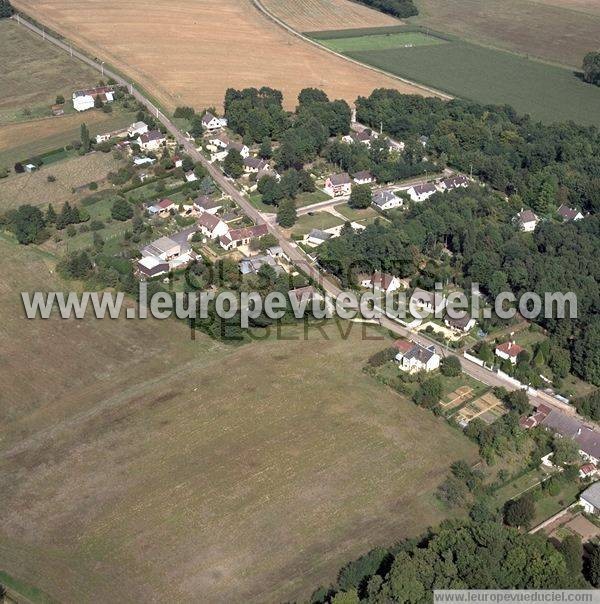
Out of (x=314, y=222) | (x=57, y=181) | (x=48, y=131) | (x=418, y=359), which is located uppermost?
(x=48, y=131)

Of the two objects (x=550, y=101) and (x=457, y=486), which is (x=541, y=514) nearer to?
(x=457, y=486)

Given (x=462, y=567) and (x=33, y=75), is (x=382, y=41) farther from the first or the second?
(x=462, y=567)

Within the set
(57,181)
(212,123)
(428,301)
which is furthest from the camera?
(212,123)

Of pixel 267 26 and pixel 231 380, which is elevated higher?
pixel 267 26

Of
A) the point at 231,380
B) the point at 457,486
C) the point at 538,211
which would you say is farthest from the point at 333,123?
the point at 457,486

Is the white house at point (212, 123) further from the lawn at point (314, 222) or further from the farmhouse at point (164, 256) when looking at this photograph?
the farmhouse at point (164, 256)

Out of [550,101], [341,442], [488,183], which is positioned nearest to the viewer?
[341,442]

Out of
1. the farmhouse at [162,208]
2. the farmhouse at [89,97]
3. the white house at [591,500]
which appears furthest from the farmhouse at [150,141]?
the white house at [591,500]

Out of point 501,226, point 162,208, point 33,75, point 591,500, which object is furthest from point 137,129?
point 591,500
